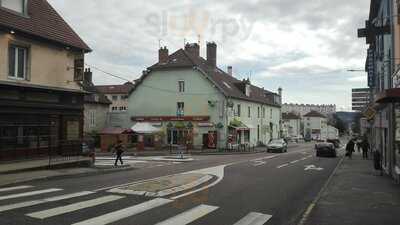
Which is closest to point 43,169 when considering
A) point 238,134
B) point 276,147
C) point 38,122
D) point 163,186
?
point 38,122

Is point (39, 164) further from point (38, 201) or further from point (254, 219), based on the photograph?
point (254, 219)

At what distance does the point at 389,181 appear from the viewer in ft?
65.8

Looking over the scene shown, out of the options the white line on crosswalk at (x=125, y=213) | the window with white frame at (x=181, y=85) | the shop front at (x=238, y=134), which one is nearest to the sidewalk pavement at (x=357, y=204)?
the white line on crosswalk at (x=125, y=213)

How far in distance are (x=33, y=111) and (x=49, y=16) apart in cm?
565

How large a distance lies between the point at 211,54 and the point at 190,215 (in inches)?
2046

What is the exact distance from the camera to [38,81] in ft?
73.9

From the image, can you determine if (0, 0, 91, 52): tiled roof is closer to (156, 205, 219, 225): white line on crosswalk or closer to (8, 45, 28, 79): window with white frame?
(8, 45, 28, 79): window with white frame

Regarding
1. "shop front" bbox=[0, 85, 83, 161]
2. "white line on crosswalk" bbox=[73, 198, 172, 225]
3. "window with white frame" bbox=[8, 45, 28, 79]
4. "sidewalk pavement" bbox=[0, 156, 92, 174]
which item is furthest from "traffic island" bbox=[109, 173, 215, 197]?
"window with white frame" bbox=[8, 45, 28, 79]

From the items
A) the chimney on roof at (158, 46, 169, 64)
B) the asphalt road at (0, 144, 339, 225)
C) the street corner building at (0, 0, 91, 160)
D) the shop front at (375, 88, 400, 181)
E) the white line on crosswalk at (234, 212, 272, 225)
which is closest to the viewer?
the asphalt road at (0, 144, 339, 225)

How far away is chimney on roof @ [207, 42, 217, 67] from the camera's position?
6195 centimetres

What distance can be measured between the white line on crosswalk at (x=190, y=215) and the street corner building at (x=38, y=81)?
37.8ft

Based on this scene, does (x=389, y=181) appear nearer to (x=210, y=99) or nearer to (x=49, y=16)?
(x=49, y=16)

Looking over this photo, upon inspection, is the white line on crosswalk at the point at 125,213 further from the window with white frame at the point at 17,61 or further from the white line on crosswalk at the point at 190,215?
the window with white frame at the point at 17,61

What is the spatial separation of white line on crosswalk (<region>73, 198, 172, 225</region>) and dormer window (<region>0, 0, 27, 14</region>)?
43.5 feet
